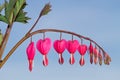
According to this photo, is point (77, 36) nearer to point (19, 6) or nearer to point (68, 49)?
point (68, 49)

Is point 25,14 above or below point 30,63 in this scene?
above

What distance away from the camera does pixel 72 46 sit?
31.1ft

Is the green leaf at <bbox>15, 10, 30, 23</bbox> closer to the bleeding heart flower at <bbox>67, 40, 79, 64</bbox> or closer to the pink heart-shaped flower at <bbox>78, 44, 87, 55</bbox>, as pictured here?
the bleeding heart flower at <bbox>67, 40, 79, 64</bbox>

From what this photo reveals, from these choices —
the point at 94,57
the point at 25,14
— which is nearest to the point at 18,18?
the point at 25,14

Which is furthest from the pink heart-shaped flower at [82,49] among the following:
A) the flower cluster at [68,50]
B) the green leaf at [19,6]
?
the green leaf at [19,6]

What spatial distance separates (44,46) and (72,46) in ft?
1.88

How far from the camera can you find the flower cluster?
9.23m

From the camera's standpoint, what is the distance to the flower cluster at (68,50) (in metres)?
9.23

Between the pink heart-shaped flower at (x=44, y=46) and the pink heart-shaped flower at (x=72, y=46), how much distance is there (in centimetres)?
42

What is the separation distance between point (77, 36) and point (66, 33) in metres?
0.23

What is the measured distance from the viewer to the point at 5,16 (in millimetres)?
9781

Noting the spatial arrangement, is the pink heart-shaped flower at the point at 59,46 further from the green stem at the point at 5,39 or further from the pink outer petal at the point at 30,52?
the green stem at the point at 5,39

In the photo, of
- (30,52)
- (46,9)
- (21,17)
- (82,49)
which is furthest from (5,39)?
(82,49)

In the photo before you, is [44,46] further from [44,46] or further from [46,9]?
[46,9]
